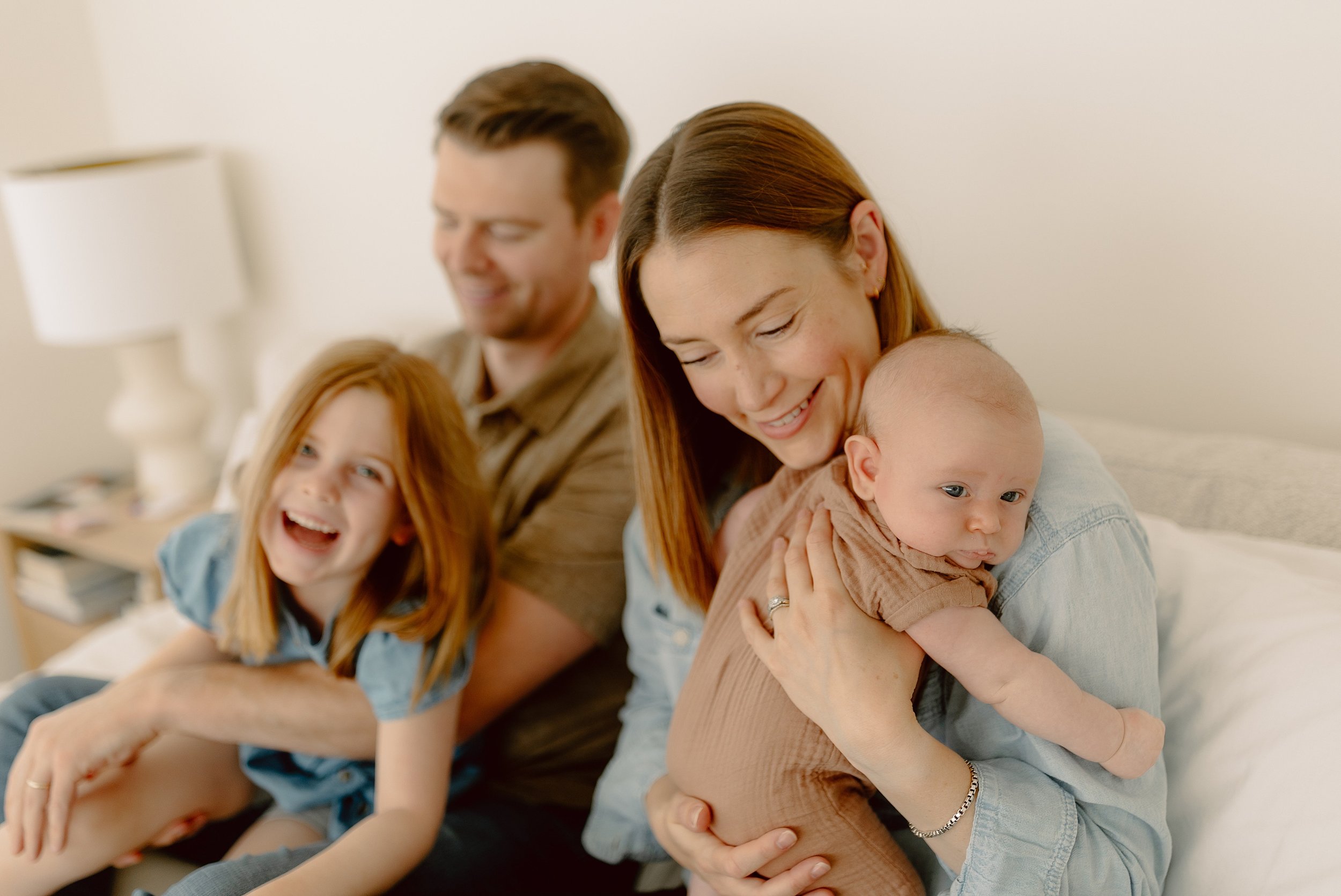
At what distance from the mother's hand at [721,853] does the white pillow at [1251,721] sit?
0.37m

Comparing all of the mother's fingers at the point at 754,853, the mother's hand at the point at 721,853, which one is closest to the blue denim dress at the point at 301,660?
the mother's hand at the point at 721,853

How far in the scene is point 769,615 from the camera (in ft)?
3.61

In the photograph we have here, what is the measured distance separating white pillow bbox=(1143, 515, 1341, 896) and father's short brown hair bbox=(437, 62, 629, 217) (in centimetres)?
110

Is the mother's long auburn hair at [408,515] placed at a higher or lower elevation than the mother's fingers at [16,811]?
higher

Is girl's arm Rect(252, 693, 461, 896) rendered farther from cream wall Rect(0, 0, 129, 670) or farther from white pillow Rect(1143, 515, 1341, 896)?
cream wall Rect(0, 0, 129, 670)

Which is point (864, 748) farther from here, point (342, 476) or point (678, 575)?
point (342, 476)

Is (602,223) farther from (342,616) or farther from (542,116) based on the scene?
(342,616)

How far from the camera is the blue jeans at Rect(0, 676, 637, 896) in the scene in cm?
133

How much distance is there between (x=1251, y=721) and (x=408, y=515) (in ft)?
3.44

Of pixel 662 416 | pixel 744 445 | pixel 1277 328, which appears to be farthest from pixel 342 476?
pixel 1277 328

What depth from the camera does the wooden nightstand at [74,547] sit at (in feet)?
8.22

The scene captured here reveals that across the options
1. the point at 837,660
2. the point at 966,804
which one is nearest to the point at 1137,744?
the point at 966,804

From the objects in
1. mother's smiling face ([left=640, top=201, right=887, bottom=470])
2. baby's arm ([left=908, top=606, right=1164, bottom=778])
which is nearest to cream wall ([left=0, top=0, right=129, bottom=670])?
mother's smiling face ([left=640, top=201, right=887, bottom=470])

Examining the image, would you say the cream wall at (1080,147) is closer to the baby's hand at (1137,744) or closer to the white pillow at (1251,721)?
the white pillow at (1251,721)
